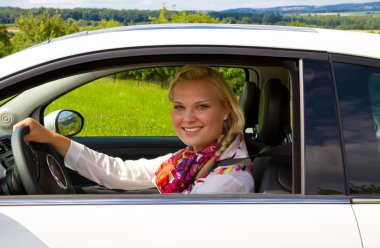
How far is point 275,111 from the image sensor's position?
2.63 meters

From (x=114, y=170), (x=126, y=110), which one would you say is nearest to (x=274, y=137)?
(x=114, y=170)

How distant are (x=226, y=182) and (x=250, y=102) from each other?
123 centimetres

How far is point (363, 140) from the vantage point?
1.98 m

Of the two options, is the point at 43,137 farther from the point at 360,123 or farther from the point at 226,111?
the point at 360,123

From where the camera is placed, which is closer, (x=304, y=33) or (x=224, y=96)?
(x=304, y=33)

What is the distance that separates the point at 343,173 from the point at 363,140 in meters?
0.13

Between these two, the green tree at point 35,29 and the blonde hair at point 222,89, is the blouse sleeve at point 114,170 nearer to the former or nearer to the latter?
the blonde hair at point 222,89

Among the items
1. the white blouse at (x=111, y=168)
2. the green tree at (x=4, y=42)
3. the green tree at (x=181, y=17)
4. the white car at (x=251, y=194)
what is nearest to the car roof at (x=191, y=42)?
→ the white car at (x=251, y=194)

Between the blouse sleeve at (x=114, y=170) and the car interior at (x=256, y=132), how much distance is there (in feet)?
0.41

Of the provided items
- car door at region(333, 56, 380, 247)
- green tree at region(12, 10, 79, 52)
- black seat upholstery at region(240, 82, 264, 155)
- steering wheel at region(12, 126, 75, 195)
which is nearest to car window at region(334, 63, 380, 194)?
car door at region(333, 56, 380, 247)

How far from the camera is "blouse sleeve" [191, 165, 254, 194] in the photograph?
2.27 m
